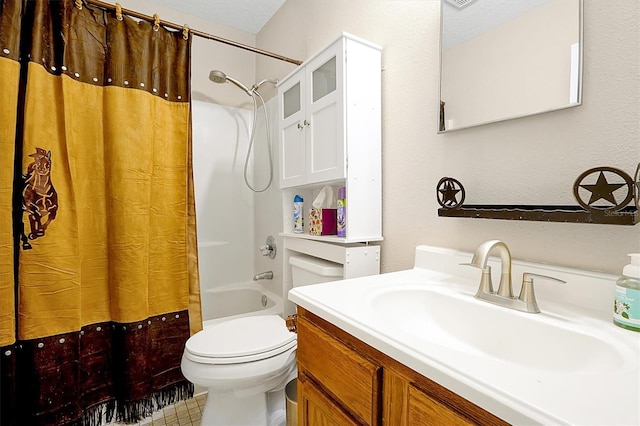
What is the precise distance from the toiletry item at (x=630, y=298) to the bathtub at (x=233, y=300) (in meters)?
1.79

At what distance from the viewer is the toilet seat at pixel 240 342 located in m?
1.11

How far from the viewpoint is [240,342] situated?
1193mm

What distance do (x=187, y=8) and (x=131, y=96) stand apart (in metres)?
1.05

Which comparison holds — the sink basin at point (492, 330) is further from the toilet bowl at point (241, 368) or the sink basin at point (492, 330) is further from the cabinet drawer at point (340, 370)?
the toilet bowl at point (241, 368)

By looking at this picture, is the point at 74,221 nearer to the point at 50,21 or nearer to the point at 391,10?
the point at 50,21

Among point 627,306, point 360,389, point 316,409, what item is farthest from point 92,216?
point 627,306

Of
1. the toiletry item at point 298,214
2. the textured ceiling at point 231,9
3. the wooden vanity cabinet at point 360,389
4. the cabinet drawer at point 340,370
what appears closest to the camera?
the wooden vanity cabinet at point 360,389

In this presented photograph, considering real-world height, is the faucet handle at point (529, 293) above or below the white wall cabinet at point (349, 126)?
below

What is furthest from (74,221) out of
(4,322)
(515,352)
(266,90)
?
(515,352)

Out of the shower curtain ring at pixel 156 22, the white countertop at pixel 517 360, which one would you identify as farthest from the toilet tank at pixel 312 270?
the shower curtain ring at pixel 156 22

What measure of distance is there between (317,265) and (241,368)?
0.47 meters

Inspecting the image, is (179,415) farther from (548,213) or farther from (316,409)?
(548,213)

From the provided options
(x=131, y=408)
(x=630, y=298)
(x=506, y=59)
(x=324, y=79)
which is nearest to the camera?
(x=630, y=298)

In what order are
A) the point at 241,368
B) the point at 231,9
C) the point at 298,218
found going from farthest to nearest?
1. the point at 231,9
2. the point at 298,218
3. the point at 241,368
